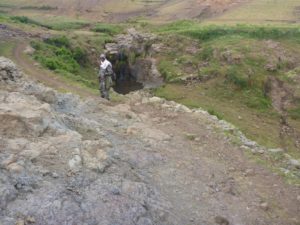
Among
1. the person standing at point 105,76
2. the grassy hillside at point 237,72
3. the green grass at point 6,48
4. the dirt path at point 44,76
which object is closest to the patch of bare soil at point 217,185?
the person standing at point 105,76

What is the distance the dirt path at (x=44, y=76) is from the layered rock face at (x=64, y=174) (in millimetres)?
6644

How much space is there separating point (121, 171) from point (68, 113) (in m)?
4.16

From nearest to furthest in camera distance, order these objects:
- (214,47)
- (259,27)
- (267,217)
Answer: (267,217)
(214,47)
(259,27)

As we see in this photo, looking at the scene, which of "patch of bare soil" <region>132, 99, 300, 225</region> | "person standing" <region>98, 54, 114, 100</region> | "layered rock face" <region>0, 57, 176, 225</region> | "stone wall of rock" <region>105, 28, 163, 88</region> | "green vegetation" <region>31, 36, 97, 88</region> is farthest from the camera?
"stone wall of rock" <region>105, 28, 163, 88</region>

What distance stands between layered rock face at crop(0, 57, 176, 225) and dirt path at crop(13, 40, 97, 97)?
664 centimetres

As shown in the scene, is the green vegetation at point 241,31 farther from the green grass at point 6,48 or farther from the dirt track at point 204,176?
the dirt track at point 204,176

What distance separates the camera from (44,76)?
24.6 m

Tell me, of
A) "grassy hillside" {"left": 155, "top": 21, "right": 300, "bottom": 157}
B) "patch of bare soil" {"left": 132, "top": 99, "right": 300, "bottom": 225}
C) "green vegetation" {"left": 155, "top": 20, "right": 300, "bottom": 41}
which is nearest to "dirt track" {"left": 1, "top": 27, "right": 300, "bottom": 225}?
"patch of bare soil" {"left": 132, "top": 99, "right": 300, "bottom": 225}

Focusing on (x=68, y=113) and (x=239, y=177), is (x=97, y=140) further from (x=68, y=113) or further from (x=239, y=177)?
(x=239, y=177)

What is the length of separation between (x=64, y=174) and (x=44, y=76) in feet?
44.7

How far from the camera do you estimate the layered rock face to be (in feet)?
34.4

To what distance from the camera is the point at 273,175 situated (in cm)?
1483

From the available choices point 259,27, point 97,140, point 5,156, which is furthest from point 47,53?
point 5,156

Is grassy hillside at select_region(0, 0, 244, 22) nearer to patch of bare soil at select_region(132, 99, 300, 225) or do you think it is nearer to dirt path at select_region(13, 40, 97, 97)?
dirt path at select_region(13, 40, 97, 97)
